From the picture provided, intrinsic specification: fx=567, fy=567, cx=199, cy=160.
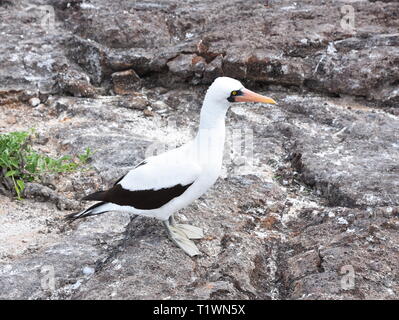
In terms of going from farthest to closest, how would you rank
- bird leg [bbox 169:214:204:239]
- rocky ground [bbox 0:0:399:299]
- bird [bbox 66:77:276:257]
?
bird leg [bbox 169:214:204:239] < bird [bbox 66:77:276:257] < rocky ground [bbox 0:0:399:299]

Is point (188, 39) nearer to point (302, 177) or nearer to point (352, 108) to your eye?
point (352, 108)

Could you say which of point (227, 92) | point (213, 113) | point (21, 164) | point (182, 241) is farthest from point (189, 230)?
point (21, 164)

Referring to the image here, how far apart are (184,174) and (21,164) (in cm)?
174

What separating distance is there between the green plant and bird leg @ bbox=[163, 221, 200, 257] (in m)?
1.41

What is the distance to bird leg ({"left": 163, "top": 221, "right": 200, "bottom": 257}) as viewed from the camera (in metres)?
3.77

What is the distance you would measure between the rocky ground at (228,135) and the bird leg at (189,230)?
0.30ft

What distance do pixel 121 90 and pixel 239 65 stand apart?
52.9 inches

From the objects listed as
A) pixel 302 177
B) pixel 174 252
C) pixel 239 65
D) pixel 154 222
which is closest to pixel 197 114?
pixel 239 65

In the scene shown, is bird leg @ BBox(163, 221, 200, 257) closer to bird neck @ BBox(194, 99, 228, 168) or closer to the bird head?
bird neck @ BBox(194, 99, 228, 168)

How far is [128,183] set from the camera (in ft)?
12.6

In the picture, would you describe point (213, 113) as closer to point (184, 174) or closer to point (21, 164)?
point (184, 174)

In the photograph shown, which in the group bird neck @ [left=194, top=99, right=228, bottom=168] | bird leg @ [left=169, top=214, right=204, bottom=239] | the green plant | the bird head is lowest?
bird leg @ [left=169, top=214, right=204, bottom=239]

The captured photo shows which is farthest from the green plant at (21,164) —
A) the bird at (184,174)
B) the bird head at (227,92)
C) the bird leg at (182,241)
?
the bird head at (227,92)

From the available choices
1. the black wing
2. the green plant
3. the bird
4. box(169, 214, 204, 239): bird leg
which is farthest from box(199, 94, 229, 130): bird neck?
the green plant
